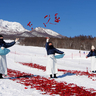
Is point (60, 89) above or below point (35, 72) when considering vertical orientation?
above

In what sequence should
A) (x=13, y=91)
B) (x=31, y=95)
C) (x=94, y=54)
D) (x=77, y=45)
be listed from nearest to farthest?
(x=31, y=95) < (x=13, y=91) < (x=94, y=54) < (x=77, y=45)

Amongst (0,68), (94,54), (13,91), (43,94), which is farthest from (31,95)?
(94,54)

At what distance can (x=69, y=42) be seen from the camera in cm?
13188

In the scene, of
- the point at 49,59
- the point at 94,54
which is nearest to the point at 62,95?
the point at 49,59

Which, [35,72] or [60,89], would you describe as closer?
[60,89]

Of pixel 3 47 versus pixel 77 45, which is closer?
pixel 3 47

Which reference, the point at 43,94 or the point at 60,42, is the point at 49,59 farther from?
the point at 60,42

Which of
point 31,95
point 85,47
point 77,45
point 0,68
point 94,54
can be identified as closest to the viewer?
point 31,95

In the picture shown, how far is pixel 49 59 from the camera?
428 inches

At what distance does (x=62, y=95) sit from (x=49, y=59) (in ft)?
15.8

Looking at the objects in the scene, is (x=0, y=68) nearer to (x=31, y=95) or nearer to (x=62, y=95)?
(x=31, y=95)

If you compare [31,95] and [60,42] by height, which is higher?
[60,42]

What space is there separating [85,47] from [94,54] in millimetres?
105057

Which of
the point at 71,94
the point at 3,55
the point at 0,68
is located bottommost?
the point at 71,94
